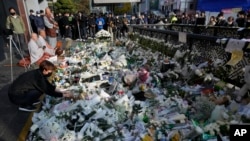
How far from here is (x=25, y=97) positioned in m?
4.42

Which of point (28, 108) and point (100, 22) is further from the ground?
point (100, 22)

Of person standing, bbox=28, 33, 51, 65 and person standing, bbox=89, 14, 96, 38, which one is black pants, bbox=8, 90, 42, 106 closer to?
person standing, bbox=28, 33, 51, 65

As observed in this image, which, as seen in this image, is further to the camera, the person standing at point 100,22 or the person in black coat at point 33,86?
the person standing at point 100,22

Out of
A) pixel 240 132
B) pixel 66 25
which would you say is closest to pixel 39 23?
pixel 66 25

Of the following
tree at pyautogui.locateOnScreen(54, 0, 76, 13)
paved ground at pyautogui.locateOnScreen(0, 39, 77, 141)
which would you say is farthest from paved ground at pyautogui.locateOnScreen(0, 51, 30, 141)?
tree at pyautogui.locateOnScreen(54, 0, 76, 13)

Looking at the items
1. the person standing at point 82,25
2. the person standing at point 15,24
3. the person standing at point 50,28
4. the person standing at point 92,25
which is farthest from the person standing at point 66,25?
the person standing at point 15,24

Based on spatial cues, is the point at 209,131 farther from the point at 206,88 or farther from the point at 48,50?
the point at 48,50

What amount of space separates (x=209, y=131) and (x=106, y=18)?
590 inches

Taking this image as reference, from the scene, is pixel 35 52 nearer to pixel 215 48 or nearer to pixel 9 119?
pixel 9 119

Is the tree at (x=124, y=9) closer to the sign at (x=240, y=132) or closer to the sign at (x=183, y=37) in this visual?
the sign at (x=183, y=37)

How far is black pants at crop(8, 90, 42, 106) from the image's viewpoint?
440 cm

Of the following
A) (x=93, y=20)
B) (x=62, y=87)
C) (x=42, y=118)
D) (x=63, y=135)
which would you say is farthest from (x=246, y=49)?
(x=93, y=20)

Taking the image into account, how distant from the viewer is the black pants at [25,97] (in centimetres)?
440

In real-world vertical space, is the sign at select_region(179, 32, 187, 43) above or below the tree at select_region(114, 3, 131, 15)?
below
